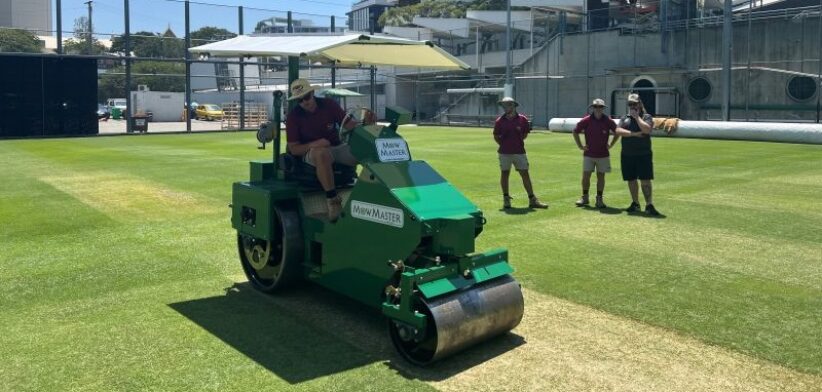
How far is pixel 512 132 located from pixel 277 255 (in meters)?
6.17

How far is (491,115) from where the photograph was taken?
46.9 m

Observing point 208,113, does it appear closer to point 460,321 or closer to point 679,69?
point 679,69

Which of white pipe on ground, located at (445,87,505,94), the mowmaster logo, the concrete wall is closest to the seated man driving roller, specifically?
the mowmaster logo

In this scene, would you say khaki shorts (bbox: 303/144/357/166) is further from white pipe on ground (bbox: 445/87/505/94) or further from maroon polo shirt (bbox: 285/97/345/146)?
white pipe on ground (bbox: 445/87/505/94)

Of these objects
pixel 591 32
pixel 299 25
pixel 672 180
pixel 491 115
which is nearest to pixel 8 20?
pixel 299 25

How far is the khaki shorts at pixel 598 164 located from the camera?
470 inches

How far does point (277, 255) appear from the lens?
21.9ft

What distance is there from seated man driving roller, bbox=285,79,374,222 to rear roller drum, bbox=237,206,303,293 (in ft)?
1.45

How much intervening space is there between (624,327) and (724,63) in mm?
29446

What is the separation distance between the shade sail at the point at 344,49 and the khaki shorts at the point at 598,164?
5.20 metres

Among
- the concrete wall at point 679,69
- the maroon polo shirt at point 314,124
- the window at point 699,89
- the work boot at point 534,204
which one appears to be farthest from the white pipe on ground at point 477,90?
the maroon polo shirt at point 314,124

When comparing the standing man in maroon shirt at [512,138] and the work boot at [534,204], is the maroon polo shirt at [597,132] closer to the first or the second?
the standing man in maroon shirt at [512,138]

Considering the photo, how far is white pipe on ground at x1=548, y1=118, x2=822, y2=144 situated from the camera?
24453 millimetres

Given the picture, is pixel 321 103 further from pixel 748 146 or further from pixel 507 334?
pixel 748 146
